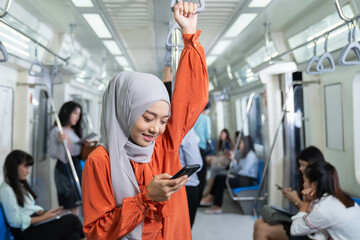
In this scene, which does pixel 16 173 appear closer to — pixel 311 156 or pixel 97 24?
pixel 97 24

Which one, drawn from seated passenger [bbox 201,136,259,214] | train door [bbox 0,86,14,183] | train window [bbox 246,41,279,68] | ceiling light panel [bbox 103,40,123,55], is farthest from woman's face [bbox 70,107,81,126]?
train window [bbox 246,41,279,68]

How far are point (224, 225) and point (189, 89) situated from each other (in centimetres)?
381

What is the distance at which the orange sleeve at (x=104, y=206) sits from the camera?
1.26 m

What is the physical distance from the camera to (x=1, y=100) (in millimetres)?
4266

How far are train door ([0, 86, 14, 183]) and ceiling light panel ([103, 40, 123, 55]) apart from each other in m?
1.41

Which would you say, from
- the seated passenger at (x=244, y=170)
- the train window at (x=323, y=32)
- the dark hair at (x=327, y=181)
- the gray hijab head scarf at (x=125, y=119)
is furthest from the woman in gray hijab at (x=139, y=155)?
A: the seated passenger at (x=244, y=170)

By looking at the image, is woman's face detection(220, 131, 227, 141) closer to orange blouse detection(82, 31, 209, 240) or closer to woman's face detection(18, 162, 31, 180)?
woman's face detection(18, 162, 31, 180)

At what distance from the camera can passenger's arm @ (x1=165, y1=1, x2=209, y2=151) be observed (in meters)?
1.47

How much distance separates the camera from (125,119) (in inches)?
53.5

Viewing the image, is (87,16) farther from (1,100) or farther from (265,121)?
(265,121)

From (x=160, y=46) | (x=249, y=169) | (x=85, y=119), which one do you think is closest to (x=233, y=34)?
(x=160, y=46)

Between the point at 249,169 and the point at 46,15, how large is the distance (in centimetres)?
375

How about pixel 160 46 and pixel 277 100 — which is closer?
pixel 160 46

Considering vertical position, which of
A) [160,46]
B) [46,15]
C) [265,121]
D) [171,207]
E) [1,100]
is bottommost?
[171,207]
